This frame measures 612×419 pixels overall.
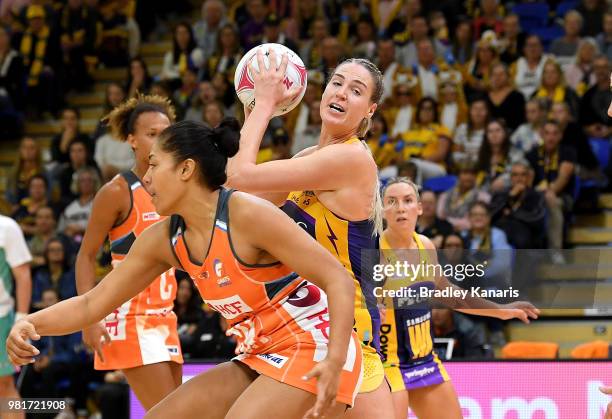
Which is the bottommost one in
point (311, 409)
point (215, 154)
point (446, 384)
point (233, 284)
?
point (446, 384)

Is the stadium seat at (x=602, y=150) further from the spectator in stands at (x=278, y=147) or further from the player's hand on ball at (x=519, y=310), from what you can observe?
the player's hand on ball at (x=519, y=310)

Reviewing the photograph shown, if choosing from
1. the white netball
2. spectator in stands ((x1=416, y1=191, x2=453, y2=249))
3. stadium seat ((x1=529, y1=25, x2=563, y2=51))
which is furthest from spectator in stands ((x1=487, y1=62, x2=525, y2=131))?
the white netball

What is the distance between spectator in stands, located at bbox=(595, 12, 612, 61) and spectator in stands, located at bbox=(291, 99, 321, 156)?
306 cm

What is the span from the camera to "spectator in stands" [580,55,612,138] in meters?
10.3

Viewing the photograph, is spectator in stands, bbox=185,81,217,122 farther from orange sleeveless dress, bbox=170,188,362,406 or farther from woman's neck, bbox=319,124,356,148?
orange sleeveless dress, bbox=170,188,362,406

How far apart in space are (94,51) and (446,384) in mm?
9466

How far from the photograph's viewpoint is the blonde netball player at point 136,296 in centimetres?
536

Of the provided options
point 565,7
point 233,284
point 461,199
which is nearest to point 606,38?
point 565,7

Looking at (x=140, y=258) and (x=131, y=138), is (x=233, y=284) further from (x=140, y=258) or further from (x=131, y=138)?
(x=131, y=138)

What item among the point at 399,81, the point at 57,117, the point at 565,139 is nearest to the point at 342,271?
the point at 565,139

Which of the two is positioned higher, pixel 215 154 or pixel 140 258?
pixel 215 154

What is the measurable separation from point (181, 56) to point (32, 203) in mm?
2729

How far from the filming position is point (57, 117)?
13.7m

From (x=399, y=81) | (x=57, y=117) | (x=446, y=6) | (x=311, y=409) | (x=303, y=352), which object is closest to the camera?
(x=311, y=409)
